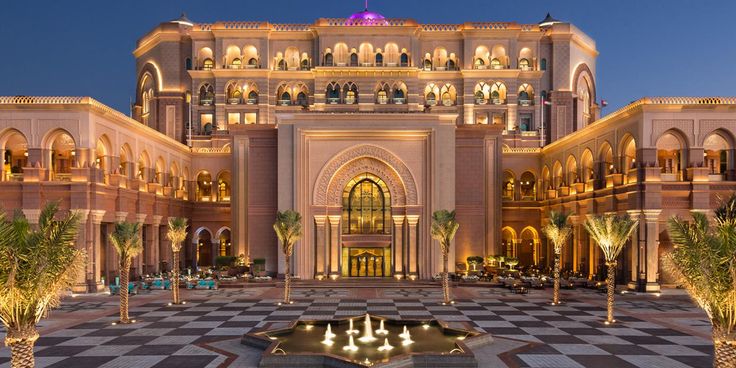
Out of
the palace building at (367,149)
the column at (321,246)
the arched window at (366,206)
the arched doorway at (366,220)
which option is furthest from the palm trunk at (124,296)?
the arched window at (366,206)

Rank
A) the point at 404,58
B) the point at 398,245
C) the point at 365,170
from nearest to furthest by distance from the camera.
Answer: the point at 398,245
the point at 365,170
the point at 404,58

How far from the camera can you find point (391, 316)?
27.6 metres

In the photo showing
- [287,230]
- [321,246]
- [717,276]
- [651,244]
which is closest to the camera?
[717,276]

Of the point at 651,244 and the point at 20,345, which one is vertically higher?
the point at 20,345

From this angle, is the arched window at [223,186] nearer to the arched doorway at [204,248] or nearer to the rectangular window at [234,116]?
the arched doorway at [204,248]

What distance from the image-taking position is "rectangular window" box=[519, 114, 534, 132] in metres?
60.4

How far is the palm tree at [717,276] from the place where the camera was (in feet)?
41.4

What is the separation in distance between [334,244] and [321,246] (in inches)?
37.9

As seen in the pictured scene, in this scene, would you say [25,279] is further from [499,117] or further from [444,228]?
[499,117]

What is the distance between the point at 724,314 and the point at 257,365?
1180 centimetres

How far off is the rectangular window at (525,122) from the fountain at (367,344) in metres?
39.8

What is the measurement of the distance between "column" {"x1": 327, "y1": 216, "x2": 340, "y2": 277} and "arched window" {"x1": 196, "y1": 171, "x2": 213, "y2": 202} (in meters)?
16.9

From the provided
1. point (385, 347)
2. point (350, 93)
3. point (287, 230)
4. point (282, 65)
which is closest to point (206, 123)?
point (282, 65)

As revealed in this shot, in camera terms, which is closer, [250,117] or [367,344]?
[367,344]
